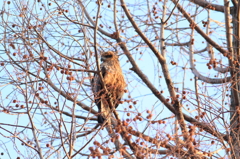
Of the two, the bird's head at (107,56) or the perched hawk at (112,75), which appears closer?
the perched hawk at (112,75)

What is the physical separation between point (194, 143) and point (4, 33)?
272 centimetres

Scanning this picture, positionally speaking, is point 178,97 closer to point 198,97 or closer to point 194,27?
point 198,97

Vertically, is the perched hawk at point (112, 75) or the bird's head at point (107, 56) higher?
the bird's head at point (107, 56)

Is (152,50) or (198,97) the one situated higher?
(152,50)

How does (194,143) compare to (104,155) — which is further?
(194,143)

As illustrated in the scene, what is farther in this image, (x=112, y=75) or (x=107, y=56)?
(x=107, y=56)

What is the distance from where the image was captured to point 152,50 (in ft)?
17.8

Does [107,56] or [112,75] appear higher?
[107,56]

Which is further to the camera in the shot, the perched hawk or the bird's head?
the bird's head

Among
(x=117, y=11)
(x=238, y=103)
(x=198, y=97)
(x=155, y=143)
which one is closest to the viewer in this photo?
(x=155, y=143)

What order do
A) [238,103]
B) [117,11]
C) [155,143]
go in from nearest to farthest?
[155,143] < [238,103] < [117,11]

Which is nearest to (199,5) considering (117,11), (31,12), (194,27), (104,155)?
(194,27)

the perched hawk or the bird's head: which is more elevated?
the bird's head

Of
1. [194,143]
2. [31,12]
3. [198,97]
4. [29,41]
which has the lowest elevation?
[194,143]
